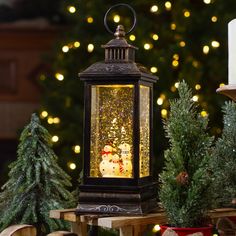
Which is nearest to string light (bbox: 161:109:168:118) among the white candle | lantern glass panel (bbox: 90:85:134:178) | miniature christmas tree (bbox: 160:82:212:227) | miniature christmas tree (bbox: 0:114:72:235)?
miniature christmas tree (bbox: 0:114:72:235)

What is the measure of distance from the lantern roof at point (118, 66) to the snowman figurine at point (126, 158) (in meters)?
0.21

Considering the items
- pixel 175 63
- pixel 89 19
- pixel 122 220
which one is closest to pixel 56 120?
pixel 89 19

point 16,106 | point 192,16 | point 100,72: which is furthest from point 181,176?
point 16,106

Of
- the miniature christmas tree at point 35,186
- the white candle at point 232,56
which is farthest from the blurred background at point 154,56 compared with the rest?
the white candle at point 232,56

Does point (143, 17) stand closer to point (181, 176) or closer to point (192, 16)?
point (192, 16)

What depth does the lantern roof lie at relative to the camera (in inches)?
82.4

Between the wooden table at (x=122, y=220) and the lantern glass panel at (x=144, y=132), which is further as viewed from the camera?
the lantern glass panel at (x=144, y=132)

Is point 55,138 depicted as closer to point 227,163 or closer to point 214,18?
point 214,18

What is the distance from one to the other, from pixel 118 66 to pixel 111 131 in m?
0.20

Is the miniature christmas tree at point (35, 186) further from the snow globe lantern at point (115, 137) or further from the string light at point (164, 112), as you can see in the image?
the string light at point (164, 112)

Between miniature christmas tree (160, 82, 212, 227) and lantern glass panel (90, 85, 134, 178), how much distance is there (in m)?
0.17

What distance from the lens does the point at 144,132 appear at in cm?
218

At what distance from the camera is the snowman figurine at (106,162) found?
6.92 ft

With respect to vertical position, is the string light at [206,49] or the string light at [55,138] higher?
the string light at [206,49]
